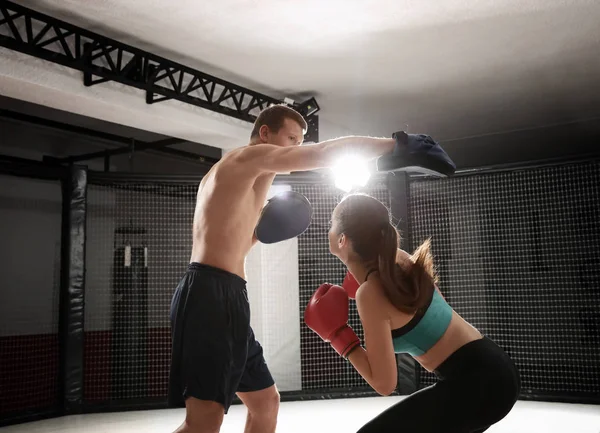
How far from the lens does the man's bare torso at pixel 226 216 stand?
1861 mm

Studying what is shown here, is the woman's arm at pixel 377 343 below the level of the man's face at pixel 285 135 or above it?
below

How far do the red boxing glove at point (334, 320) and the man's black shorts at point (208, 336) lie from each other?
11.0 inches

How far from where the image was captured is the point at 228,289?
6.07 ft

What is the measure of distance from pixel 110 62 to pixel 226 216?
2.32 m

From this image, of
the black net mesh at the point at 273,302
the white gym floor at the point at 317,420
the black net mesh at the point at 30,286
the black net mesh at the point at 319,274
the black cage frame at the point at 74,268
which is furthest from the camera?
the black net mesh at the point at 319,274

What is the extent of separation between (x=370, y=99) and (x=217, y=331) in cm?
394

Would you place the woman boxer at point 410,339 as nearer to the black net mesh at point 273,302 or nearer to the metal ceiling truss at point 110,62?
the metal ceiling truss at point 110,62

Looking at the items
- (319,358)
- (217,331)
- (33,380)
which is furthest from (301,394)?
(217,331)

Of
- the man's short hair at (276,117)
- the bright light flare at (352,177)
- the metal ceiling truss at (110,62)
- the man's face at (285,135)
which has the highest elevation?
the metal ceiling truss at (110,62)

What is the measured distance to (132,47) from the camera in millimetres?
3885

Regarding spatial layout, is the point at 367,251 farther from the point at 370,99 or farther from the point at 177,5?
the point at 370,99

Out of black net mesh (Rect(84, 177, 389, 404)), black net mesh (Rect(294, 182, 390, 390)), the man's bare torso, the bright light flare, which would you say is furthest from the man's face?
black net mesh (Rect(294, 182, 390, 390))

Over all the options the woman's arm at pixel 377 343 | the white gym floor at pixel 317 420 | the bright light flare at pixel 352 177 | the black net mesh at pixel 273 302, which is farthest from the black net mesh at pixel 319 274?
the woman's arm at pixel 377 343

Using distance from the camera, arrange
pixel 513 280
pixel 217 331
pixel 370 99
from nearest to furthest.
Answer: pixel 217 331, pixel 370 99, pixel 513 280
